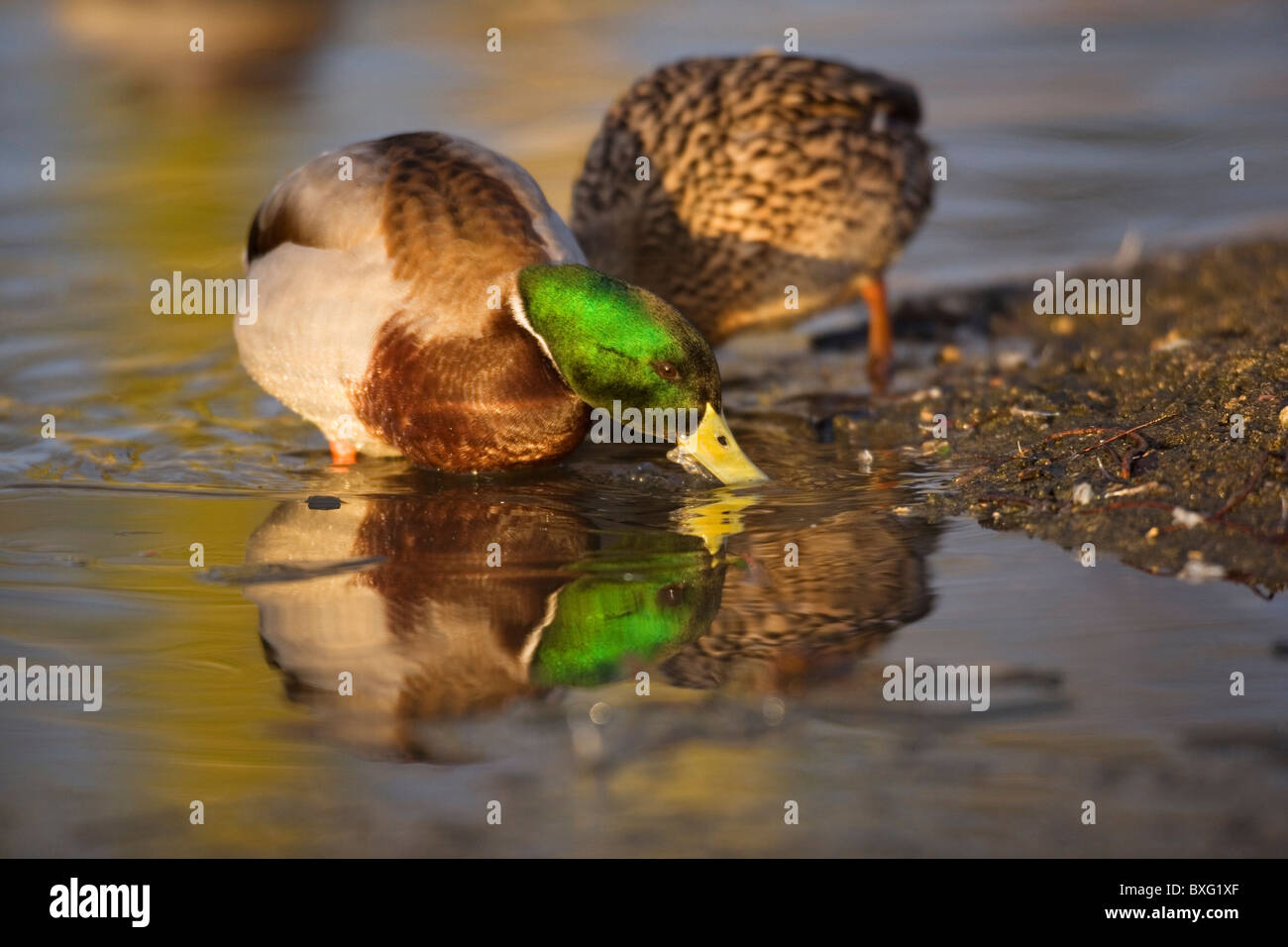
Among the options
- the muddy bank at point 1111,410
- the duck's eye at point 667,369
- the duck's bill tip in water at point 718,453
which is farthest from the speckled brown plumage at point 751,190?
the duck's eye at point 667,369

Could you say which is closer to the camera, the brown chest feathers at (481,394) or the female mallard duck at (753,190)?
the brown chest feathers at (481,394)

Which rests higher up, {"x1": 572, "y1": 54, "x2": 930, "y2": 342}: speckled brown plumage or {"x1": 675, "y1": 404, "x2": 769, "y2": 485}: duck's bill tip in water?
{"x1": 572, "y1": 54, "x2": 930, "y2": 342}: speckled brown plumage

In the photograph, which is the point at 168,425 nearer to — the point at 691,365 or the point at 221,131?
the point at 691,365

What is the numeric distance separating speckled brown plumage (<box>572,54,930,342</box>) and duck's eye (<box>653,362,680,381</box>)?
1.85m

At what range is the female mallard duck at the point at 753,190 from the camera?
634 centimetres

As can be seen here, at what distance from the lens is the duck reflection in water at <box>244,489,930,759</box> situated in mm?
3484

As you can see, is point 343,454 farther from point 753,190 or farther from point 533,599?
point 753,190

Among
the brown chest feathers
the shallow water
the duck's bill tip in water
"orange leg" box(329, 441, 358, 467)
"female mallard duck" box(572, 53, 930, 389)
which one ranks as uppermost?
"female mallard duck" box(572, 53, 930, 389)

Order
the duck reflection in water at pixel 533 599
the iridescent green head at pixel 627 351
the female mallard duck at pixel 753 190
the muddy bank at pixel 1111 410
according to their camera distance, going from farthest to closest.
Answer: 1. the female mallard duck at pixel 753 190
2. the iridescent green head at pixel 627 351
3. the muddy bank at pixel 1111 410
4. the duck reflection in water at pixel 533 599

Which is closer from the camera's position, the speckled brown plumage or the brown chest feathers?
the brown chest feathers

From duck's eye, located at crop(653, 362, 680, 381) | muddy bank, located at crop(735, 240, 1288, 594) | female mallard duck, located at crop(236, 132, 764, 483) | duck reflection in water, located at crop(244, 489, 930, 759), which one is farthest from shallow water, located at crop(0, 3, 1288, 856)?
duck's eye, located at crop(653, 362, 680, 381)

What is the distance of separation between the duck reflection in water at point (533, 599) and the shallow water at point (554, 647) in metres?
0.01

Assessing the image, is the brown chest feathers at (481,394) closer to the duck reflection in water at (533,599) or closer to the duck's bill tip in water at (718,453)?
the duck reflection in water at (533,599)

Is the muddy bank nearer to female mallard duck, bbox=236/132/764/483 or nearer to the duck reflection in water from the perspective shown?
the duck reflection in water
